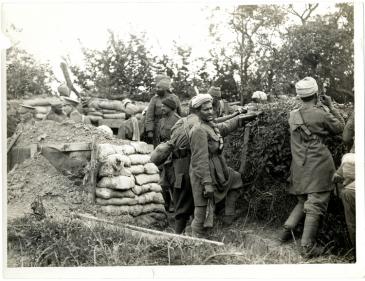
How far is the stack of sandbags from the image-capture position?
8.16 meters

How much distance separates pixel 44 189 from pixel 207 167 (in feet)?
8.00

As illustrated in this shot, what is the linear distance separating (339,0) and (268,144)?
1980 mm

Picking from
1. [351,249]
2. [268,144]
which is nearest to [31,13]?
[268,144]

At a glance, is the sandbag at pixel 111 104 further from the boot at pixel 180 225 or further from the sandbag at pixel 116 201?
the boot at pixel 180 225

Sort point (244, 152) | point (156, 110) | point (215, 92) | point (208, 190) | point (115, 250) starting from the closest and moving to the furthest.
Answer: point (115, 250)
point (208, 190)
point (244, 152)
point (215, 92)
point (156, 110)

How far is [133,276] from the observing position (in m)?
6.53

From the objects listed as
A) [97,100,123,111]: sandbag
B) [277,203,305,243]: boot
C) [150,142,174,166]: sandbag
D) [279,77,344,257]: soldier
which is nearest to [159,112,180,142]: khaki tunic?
[150,142,174,166]: sandbag

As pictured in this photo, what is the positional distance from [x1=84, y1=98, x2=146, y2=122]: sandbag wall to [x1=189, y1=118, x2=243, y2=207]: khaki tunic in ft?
14.4

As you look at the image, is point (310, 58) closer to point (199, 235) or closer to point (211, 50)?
point (211, 50)

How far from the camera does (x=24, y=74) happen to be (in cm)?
789

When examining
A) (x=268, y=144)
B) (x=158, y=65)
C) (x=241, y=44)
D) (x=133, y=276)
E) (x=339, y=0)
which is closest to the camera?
(x=133, y=276)

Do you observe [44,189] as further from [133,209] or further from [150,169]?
[150,169]

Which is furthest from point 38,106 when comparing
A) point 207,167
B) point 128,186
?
point 207,167

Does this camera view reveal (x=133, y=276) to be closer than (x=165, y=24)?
Yes
